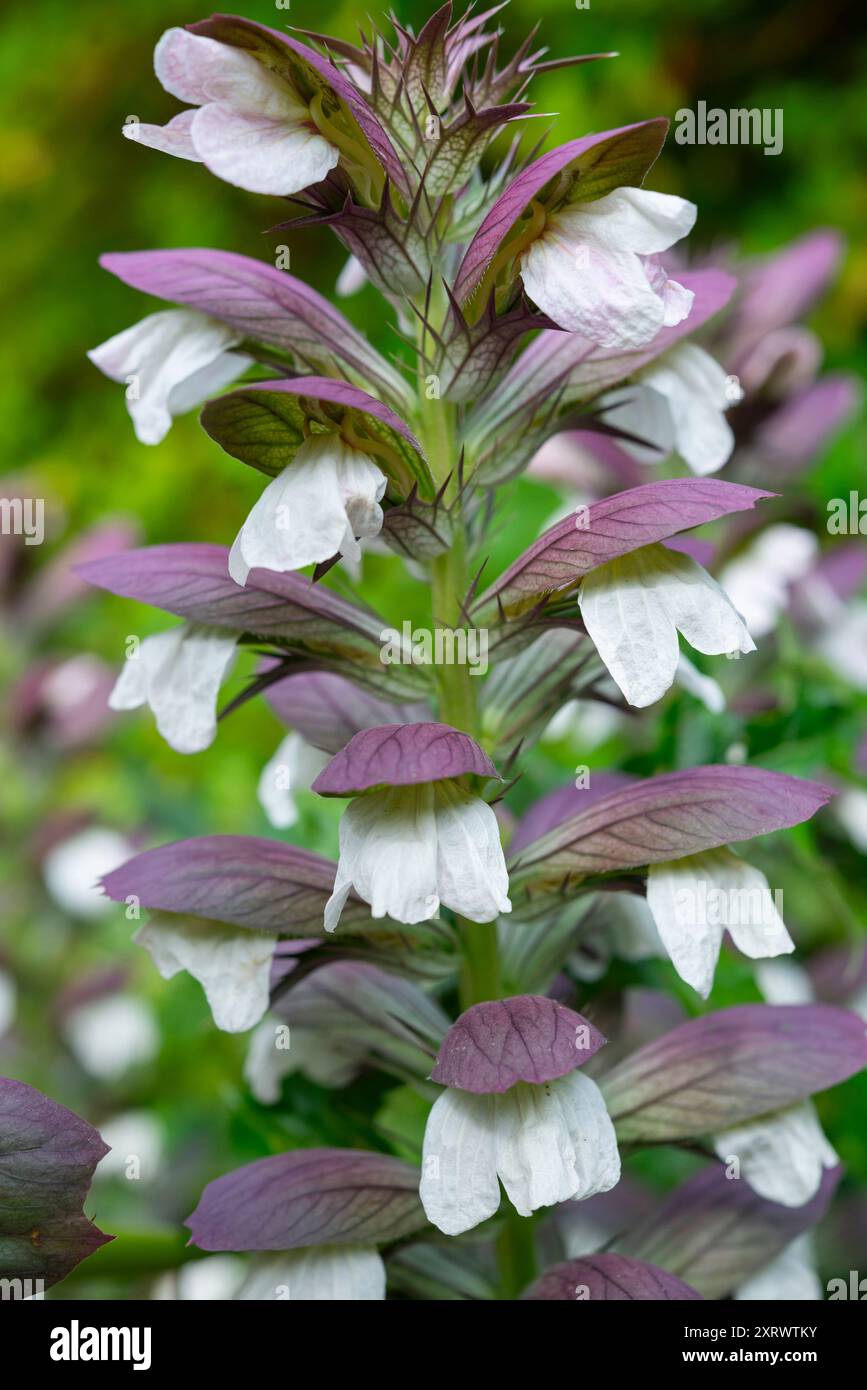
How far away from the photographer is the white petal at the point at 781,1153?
0.60 m

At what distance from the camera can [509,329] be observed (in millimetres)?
547

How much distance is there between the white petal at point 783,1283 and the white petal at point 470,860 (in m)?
0.26

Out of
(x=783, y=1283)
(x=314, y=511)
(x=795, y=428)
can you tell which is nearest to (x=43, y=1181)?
(x=314, y=511)

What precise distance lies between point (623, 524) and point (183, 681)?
199 millimetres

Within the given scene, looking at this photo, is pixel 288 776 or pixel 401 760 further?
pixel 288 776

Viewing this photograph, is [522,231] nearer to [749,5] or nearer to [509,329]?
[509,329]

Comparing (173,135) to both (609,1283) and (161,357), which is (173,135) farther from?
(609,1283)

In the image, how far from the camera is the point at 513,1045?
0.51 meters

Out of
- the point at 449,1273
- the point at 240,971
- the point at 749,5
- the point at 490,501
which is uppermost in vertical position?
the point at 749,5

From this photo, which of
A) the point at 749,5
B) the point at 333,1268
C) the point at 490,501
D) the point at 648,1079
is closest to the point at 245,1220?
the point at 333,1268

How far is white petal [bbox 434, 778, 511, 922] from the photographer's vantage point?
49 cm

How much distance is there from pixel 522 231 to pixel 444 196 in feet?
0.15

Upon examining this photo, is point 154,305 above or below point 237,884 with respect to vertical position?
above

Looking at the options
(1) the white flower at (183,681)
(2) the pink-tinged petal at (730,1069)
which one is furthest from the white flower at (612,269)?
(2) the pink-tinged petal at (730,1069)
